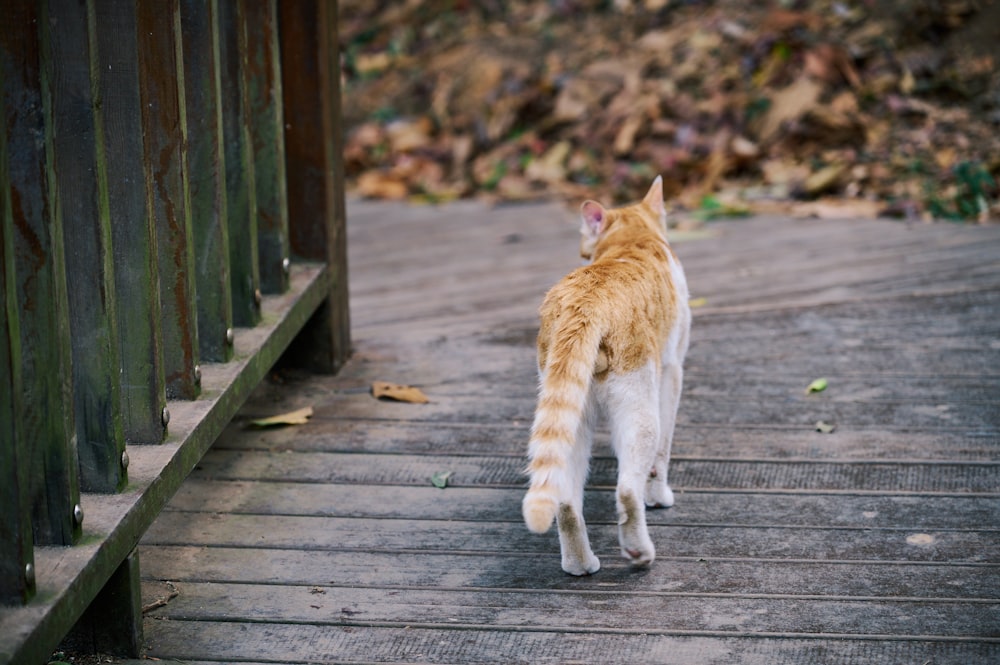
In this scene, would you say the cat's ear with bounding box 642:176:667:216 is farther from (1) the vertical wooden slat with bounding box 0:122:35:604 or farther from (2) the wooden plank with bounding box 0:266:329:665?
(1) the vertical wooden slat with bounding box 0:122:35:604

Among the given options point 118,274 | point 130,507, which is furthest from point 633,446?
point 118,274

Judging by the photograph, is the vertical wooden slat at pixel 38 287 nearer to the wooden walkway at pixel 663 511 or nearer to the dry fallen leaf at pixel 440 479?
the wooden walkway at pixel 663 511

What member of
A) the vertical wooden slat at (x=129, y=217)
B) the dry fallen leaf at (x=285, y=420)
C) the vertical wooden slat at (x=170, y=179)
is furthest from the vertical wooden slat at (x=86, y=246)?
the dry fallen leaf at (x=285, y=420)

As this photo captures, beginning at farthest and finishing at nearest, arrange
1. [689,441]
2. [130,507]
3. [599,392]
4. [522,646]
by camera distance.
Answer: [689,441] < [599,392] < [522,646] < [130,507]

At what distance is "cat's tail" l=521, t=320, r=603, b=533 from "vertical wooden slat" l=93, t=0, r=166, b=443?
0.94 metres

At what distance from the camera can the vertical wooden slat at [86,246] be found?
2.43 metres

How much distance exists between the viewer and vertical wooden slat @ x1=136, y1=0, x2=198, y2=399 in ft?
9.58

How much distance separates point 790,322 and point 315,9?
7.81 ft

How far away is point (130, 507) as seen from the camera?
266cm

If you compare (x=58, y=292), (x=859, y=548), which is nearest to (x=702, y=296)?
(x=859, y=548)

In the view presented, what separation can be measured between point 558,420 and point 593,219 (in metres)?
1.21

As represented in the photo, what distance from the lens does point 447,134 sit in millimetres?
9781

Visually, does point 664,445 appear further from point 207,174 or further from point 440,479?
point 207,174

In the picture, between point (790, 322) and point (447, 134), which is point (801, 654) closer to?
point (790, 322)
